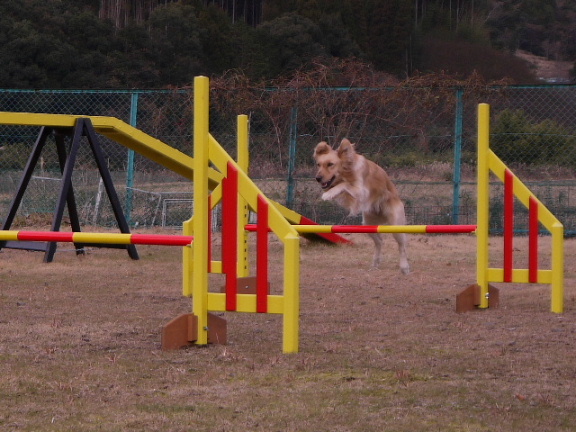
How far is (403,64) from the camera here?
38281 mm

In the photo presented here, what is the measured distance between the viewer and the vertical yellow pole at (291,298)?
4.53m

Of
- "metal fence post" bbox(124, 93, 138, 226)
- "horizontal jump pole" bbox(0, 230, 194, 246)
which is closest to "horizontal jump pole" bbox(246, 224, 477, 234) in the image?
"horizontal jump pole" bbox(0, 230, 194, 246)

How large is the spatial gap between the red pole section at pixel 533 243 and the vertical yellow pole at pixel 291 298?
7.34 ft

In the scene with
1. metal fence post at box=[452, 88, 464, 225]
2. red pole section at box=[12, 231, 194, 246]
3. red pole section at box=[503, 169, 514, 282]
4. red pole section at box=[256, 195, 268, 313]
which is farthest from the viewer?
metal fence post at box=[452, 88, 464, 225]

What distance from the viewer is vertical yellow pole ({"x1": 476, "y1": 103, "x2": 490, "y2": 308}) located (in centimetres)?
607

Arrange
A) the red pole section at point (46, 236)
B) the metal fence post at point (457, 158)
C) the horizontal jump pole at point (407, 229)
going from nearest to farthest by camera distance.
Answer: the red pole section at point (46, 236) < the horizontal jump pole at point (407, 229) < the metal fence post at point (457, 158)

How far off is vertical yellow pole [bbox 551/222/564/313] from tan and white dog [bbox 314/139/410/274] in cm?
234

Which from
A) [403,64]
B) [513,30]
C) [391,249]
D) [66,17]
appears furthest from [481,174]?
[513,30]

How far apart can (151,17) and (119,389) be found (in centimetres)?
3199

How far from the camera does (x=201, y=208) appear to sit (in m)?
4.65

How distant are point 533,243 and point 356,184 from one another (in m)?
2.38

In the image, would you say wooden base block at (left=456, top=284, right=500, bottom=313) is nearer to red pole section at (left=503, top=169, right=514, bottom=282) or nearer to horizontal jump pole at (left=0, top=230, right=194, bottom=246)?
red pole section at (left=503, top=169, right=514, bottom=282)

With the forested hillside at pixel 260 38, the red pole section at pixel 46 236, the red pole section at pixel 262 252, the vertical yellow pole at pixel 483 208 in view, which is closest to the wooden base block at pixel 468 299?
the vertical yellow pole at pixel 483 208

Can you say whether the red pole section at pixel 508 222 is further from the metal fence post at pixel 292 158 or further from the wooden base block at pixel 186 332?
the metal fence post at pixel 292 158
